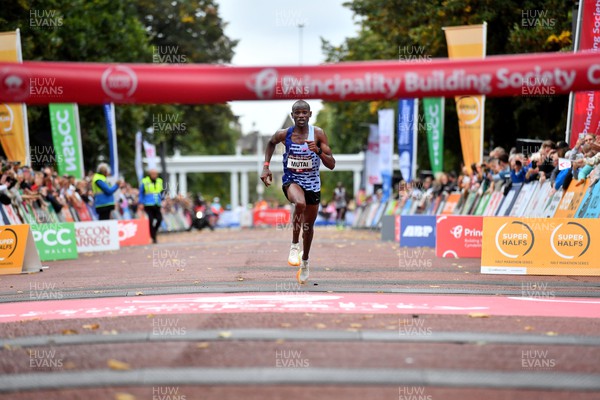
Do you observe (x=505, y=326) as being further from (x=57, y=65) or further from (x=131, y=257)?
(x=131, y=257)

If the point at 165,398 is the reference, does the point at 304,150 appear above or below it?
above

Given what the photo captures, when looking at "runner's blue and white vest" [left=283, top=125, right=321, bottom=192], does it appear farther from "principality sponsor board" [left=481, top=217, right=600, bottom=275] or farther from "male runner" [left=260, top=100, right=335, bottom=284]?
"principality sponsor board" [left=481, top=217, right=600, bottom=275]

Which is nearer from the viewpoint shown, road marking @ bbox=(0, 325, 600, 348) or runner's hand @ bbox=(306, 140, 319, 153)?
road marking @ bbox=(0, 325, 600, 348)

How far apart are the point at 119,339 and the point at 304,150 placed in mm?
5364

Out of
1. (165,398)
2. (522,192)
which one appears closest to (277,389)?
(165,398)

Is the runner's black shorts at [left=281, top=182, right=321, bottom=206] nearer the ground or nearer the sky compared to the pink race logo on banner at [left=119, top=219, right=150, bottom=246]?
nearer the sky

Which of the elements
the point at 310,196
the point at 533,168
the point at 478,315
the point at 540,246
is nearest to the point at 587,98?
the point at 533,168

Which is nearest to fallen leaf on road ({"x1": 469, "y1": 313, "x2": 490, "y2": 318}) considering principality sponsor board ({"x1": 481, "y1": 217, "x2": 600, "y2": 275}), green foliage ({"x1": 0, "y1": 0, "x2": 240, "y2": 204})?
principality sponsor board ({"x1": 481, "y1": 217, "x2": 600, "y2": 275})

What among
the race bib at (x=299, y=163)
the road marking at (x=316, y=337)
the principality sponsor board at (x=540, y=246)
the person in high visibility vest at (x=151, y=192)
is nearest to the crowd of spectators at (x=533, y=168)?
the principality sponsor board at (x=540, y=246)

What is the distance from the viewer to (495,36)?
3322cm

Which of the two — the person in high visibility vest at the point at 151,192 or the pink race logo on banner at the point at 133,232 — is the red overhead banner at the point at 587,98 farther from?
the pink race logo on banner at the point at 133,232

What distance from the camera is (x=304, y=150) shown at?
1252 centimetres

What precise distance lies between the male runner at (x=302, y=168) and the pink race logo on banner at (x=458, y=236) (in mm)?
6454

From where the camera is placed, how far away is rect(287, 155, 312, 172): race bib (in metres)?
12.6
